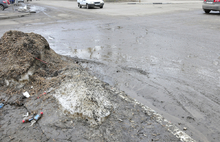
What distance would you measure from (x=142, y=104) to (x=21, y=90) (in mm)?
2478

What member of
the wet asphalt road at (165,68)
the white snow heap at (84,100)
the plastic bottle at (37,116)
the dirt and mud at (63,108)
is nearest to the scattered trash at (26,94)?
the dirt and mud at (63,108)

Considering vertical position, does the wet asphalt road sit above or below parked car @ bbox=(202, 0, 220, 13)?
below

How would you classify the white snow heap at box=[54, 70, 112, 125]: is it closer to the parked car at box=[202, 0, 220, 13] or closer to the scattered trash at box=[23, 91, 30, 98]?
the scattered trash at box=[23, 91, 30, 98]

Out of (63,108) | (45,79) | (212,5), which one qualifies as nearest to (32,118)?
(63,108)

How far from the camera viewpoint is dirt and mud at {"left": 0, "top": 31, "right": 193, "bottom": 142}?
2711mm

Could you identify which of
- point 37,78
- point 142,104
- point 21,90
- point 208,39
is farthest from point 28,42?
point 208,39

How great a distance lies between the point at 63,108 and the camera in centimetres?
316

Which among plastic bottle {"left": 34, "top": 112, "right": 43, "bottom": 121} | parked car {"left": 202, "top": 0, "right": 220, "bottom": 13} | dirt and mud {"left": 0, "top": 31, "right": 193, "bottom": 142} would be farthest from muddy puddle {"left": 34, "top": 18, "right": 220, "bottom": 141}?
parked car {"left": 202, "top": 0, "right": 220, "bottom": 13}

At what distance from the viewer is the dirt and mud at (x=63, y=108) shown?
107 inches

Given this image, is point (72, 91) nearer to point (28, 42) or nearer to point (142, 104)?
point (142, 104)

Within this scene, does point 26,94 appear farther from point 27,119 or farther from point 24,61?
point 24,61

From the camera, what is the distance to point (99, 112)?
3.00 metres

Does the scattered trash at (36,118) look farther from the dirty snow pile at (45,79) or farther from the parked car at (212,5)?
the parked car at (212,5)

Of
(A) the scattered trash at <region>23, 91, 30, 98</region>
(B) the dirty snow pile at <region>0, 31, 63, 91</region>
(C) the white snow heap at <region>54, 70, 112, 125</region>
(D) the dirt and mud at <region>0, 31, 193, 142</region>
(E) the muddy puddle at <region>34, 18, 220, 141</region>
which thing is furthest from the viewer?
(B) the dirty snow pile at <region>0, 31, 63, 91</region>
